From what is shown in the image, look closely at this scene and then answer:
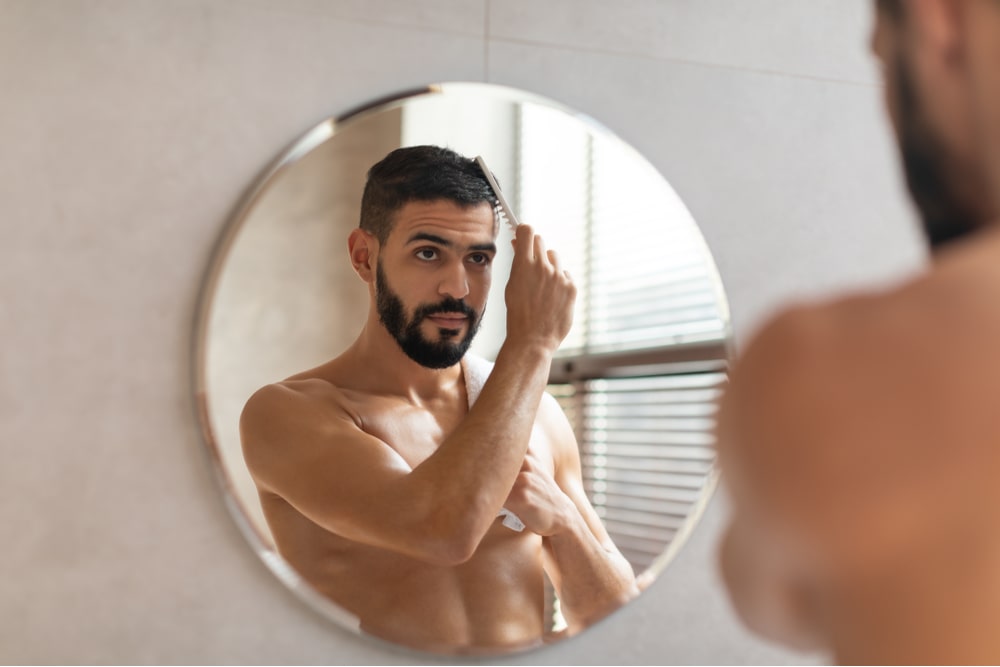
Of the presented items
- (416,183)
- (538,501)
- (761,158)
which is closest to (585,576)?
(538,501)

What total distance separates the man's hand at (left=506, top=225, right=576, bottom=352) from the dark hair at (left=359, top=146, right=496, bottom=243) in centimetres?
6

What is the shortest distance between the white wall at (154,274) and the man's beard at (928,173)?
2.49ft

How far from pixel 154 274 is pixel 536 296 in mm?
398

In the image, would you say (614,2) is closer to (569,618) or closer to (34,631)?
(569,618)

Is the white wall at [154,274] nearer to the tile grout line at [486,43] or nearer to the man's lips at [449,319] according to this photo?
the tile grout line at [486,43]

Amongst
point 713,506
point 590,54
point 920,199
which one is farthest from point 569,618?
point 920,199

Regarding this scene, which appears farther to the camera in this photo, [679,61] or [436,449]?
[679,61]

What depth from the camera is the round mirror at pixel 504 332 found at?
967 mm

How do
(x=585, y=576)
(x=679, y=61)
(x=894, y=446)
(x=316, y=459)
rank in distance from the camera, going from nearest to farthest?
(x=894, y=446) → (x=316, y=459) → (x=585, y=576) → (x=679, y=61)

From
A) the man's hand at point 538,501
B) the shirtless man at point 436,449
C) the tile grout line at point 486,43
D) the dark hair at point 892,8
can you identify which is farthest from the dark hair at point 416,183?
the dark hair at point 892,8

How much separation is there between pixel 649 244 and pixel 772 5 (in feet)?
1.27

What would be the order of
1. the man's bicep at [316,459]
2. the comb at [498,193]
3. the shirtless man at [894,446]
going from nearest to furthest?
1. the shirtless man at [894,446]
2. the man's bicep at [316,459]
3. the comb at [498,193]

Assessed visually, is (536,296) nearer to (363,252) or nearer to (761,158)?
(363,252)

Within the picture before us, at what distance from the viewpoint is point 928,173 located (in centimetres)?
37
